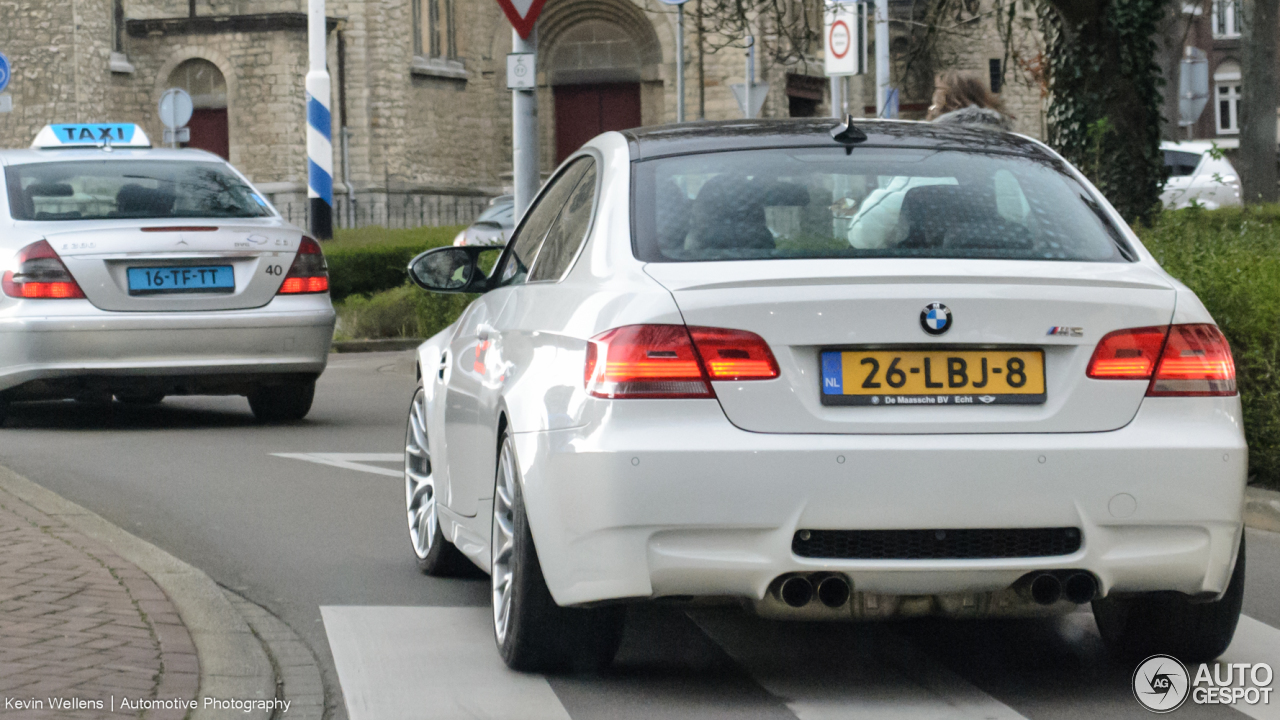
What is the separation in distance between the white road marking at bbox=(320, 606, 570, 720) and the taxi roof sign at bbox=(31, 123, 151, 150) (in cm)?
703

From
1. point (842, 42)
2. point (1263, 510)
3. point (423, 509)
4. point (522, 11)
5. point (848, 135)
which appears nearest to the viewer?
point (848, 135)

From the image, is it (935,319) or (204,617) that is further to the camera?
(204,617)

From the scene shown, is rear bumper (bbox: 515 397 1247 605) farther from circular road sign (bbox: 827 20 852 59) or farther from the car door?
circular road sign (bbox: 827 20 852 59)

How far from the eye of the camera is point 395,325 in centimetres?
1933

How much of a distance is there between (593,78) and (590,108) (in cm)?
70

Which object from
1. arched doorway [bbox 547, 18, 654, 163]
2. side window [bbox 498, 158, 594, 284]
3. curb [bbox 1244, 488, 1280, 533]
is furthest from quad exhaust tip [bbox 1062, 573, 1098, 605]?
arched doorway [bbox 547, 18, 654, 163]

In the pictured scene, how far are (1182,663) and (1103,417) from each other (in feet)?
3.13

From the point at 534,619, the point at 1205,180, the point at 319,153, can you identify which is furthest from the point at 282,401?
the point at 1205,180

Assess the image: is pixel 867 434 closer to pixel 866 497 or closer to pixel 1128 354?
pixel 866 497

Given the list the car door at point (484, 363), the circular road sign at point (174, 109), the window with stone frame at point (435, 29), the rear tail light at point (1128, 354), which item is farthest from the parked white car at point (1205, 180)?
the rear tail light at point (1128, 354)

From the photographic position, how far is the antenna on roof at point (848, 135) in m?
5.25

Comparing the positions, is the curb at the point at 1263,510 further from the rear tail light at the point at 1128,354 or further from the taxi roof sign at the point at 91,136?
the taxi roof sign at the point at 91,136

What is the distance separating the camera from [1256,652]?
5.30 metres

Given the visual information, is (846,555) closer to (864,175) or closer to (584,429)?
(584,429)
